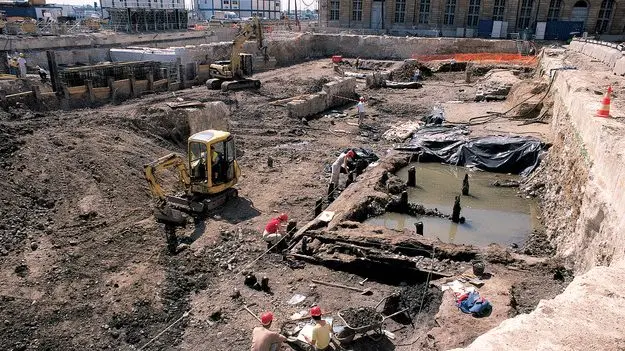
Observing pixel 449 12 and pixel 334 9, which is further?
pixel 334 9

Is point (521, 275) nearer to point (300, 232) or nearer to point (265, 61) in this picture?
point (300, 232)

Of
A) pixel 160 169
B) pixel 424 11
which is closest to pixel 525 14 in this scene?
pixel 424 11

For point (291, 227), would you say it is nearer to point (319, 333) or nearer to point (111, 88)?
point (319, 333)

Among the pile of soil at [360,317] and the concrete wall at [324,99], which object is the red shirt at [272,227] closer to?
the pile of soil at [360,317]

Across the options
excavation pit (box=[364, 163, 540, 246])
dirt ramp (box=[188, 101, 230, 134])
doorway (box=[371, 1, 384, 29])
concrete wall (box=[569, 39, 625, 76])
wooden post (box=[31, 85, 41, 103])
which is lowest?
excavation pit (box=[364, 163, 540, 246])

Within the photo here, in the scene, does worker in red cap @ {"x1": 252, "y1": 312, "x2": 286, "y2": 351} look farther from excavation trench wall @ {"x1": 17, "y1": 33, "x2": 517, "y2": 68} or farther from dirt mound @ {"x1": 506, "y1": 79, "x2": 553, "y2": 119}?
excavation trench wall @ {"x1": 17, "y1": 33, "x2": 517, "y2": 68}

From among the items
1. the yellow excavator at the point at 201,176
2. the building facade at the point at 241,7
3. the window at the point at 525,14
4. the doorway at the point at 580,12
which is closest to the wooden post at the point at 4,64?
the yellow excavator at the point at 201,176

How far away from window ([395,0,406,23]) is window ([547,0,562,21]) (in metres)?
13.0

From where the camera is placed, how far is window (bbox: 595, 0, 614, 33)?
41250mm

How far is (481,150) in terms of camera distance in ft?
55.2

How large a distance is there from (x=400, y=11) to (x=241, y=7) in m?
73.5

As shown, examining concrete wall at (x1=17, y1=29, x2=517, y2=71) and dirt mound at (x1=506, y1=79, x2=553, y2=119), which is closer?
dirt mound at (x1=506, y1=79, x2=553, y2=119)

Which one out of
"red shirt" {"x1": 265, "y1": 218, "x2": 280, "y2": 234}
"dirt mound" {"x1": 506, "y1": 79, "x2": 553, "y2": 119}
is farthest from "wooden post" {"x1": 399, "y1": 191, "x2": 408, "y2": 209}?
"dirt mound" {"x1": 506, "y1": 79, "x2": 553, "y2": 119}

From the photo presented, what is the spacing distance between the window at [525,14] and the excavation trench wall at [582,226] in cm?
2743
